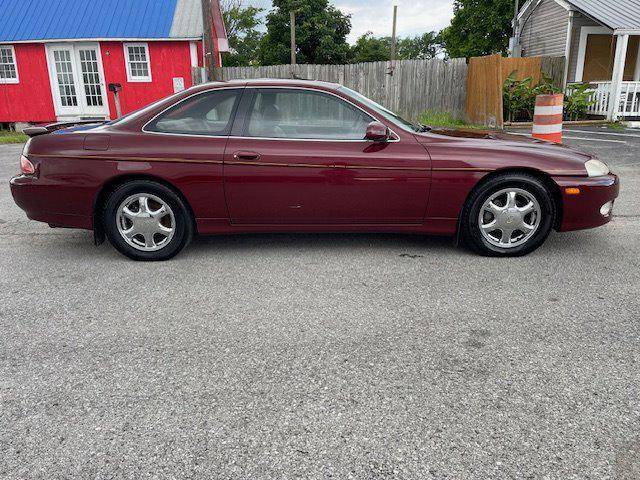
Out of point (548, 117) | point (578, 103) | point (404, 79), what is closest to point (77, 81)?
point (404, 79)

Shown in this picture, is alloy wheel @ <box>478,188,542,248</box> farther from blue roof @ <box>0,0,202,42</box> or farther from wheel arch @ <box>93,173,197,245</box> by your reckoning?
blue roof @ <box>0,0,202,42</box>

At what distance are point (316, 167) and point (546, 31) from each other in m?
19.4

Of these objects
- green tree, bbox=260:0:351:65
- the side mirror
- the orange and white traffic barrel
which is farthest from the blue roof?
green tree, bbox=260:0:351:65

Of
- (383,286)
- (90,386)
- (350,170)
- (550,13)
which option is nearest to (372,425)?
(90,386)

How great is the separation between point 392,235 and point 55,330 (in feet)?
10.1

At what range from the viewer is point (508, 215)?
4.38m

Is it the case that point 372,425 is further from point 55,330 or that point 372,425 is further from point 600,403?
point 55,330

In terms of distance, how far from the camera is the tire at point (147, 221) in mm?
Result: 4402

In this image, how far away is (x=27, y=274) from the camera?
423cm

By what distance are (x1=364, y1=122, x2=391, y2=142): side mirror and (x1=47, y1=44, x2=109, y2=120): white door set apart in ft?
53.4

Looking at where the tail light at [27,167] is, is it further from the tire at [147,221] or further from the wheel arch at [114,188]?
the tire at [147,221]

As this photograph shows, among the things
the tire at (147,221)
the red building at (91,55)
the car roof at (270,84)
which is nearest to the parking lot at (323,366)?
the tire at (147,221)

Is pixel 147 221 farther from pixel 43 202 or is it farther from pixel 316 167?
pixel 316 167

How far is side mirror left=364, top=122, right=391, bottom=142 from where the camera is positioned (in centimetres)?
421
